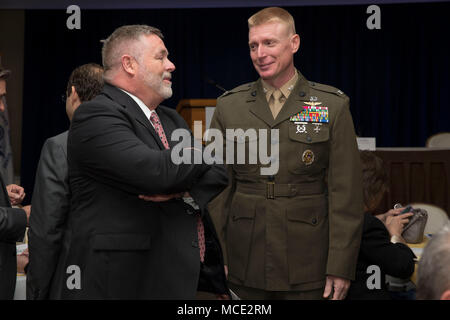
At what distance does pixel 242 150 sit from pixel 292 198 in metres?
0.26

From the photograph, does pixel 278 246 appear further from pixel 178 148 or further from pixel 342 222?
pixel 178 148

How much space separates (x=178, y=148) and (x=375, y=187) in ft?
3.71

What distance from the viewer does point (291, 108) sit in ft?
6.32

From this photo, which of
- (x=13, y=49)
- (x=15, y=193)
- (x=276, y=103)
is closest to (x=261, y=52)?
(x=276, y=103)

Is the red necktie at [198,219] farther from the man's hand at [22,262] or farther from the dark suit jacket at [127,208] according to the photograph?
the man's hand at [22,262]

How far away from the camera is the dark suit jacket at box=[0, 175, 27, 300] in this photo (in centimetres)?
163

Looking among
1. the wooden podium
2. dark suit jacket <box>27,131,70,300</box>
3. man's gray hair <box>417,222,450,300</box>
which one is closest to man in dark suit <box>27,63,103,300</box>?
dark suit jacket <box>27,131,70,300</box>

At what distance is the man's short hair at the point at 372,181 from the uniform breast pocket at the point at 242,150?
2.03 feet

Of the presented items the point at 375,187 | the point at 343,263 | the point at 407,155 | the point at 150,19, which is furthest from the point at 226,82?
the point at 343,263

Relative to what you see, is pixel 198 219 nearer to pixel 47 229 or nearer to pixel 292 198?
pixel 292 198

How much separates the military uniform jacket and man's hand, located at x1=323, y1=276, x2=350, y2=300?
29mm

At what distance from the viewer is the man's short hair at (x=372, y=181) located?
2240mm


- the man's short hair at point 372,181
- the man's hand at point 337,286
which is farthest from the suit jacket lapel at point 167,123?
the man's short hair at point 372,181

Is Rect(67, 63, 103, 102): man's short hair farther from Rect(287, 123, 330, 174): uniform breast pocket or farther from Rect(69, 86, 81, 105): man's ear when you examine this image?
Rect(287, 123, 330, 174): uniform breast pocket
